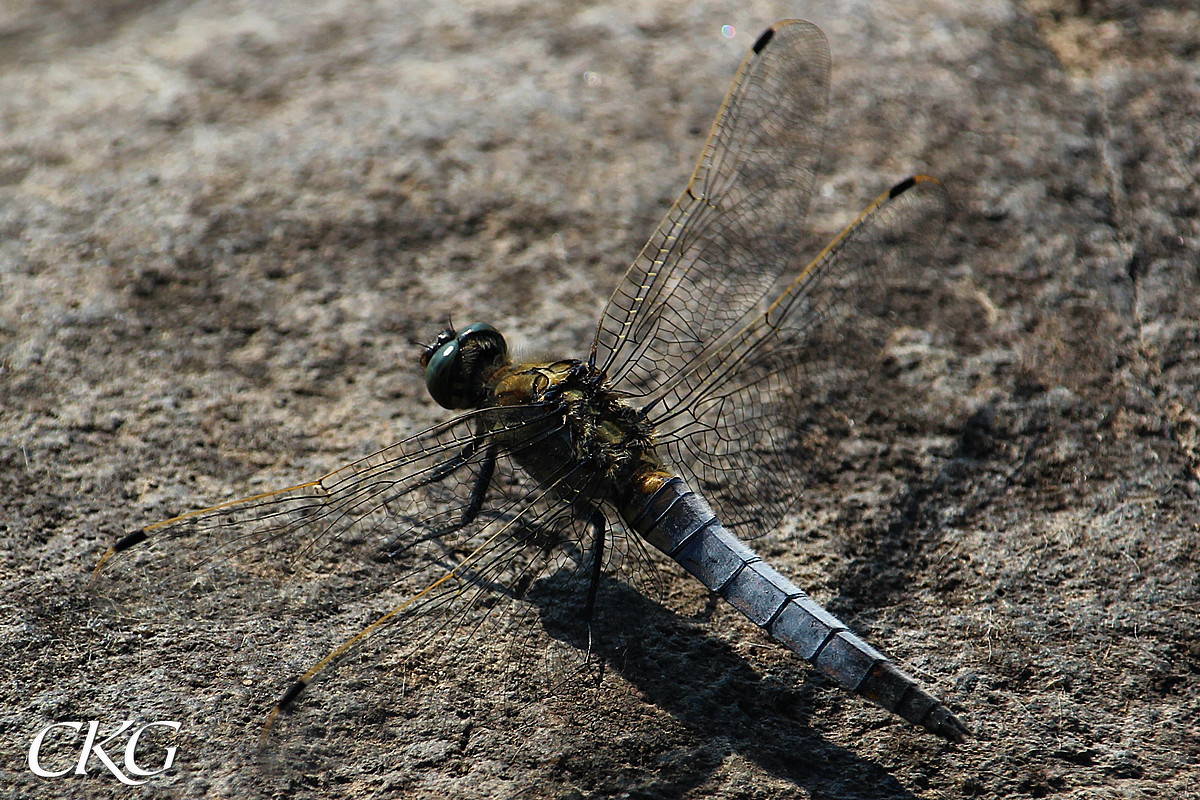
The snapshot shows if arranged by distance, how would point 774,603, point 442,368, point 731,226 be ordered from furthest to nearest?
point 731,226, point 442,368, point 774,603

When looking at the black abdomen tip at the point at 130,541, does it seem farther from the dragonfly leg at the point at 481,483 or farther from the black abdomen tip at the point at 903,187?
the black abdomen tip at the point at 903,187

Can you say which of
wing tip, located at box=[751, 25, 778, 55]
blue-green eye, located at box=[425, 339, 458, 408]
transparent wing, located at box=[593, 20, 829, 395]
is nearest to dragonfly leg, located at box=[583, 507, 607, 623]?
transparent wing, located at box=[593, 20, 829, 395]

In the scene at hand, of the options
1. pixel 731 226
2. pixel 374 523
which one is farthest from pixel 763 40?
pixel 374 523

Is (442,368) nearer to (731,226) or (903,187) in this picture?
(731,226)

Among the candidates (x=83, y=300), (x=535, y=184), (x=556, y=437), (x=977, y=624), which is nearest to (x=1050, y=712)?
(x=977, y=624)

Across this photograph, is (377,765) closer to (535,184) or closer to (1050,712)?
(1050,712)

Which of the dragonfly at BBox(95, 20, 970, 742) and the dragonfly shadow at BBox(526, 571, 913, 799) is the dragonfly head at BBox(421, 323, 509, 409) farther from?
the dragonfly shadow at BBox(526, 571, 913, 799)
